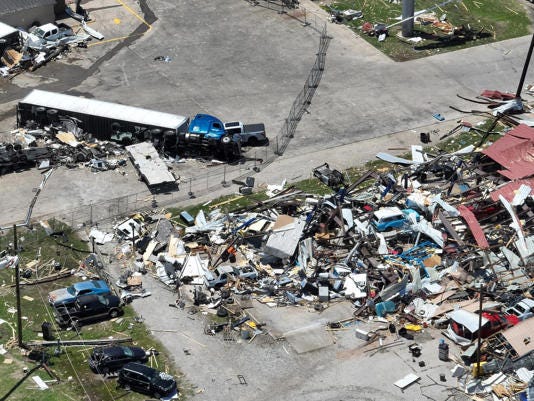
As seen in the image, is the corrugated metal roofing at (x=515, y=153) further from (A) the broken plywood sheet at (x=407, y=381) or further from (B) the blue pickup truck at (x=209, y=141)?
(A) the broken plywood sheet at (x=407, y=381)

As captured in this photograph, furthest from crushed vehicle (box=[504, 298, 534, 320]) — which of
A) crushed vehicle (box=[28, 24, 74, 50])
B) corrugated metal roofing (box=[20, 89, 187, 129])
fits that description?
crushed vehicle (box=[28, 24, 74, 50])

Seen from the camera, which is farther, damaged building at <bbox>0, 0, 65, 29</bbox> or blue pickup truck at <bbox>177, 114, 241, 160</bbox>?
damaged building at <bbox>0, 0, 65, 29</bbox>

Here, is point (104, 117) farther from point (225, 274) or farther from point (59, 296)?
point (59, 296)

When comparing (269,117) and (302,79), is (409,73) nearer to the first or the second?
(302,79)

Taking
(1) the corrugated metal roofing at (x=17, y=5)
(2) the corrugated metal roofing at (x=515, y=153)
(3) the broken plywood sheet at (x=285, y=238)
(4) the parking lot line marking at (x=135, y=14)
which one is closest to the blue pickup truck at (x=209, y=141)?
(3) the broken plywood sheet at (x=285, y=238)

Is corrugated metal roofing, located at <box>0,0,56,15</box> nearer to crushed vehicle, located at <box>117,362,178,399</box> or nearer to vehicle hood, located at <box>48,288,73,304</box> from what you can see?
vehicle hood, located at <box>48,288,73,304</box>
